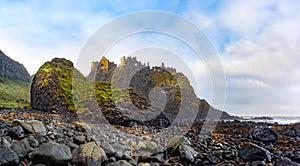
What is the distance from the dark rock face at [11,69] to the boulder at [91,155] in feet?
243

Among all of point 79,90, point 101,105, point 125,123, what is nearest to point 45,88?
point 79,90

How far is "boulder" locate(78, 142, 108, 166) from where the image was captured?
5395 millimetres

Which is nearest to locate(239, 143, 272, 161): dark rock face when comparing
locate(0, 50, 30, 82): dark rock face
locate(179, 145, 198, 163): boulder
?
locate(179, 145, 198, 163): boulder

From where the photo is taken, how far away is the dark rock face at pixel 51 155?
5055 mm

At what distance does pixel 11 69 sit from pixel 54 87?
69.4 metres

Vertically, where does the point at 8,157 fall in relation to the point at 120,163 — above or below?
above

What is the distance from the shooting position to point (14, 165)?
16.1ft

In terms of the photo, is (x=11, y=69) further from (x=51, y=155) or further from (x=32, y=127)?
(x=51, y=155)

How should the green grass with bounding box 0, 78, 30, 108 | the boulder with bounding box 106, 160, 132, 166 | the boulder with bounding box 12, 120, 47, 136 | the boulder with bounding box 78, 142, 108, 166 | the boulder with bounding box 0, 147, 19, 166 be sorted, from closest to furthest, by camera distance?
the boulder with bounding box 0, 147, 19, 166
the boulder with bounding box 78, 142, 108, 166
the boulder with bounding box 106, 160, 132, 166
the boulder with bounding box 12, 120, 47, 136
the green grass with bounding box 0, 78, 30, 108

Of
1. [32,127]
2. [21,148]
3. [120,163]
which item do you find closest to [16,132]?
[32,127]

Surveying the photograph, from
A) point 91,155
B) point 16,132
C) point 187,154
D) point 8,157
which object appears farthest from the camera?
point 187,154

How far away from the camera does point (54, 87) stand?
2080cm

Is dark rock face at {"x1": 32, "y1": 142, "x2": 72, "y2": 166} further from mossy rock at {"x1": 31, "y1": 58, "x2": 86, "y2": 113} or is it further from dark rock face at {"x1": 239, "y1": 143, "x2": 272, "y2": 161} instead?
mossy rock at {"x1": 31, "y1": 58, "x2": 86, "y2": 113}

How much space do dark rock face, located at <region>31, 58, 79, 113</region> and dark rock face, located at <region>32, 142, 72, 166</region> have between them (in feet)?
42.7
